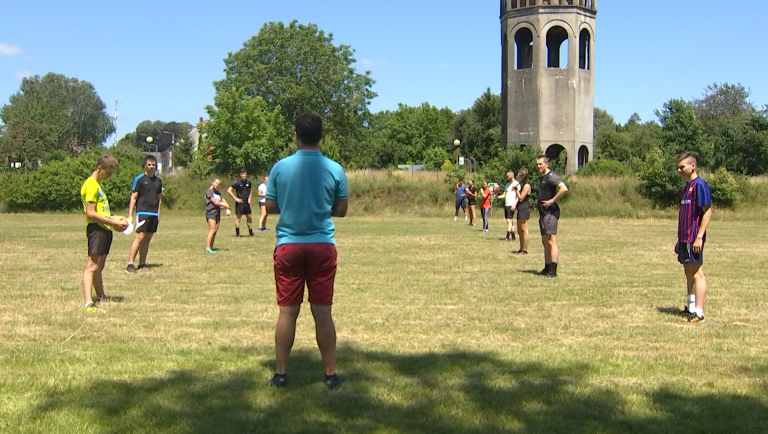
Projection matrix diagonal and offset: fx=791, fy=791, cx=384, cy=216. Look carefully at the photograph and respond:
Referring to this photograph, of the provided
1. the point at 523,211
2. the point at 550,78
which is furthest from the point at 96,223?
the point at 550,78

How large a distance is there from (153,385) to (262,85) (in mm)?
60294

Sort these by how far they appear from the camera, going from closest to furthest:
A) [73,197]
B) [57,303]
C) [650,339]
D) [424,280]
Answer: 1. [650,339]
2. [57,303]
3. [424,280]
4. [73,197]

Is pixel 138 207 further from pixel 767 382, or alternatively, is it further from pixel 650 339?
pixel 767 382

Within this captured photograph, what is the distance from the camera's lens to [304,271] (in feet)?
17.7

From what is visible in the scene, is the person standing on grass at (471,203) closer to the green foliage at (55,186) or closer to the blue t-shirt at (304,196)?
the green foliage at (55,186)

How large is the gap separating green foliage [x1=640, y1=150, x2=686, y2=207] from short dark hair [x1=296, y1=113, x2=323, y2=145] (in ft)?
113

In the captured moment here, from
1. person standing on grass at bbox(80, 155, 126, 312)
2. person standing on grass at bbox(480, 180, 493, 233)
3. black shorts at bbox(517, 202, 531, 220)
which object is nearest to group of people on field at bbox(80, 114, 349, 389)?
person standing on grass at bbox(80, 155, 126, 312)

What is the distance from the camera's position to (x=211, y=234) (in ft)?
54.0

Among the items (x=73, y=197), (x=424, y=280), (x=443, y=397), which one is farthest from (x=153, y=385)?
(x=73, y=197)

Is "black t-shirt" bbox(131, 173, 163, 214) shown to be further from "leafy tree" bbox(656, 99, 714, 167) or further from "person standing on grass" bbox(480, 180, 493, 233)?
"leafy tree" bbox(656, 99, 714, 167)

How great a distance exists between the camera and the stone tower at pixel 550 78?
1868 inches

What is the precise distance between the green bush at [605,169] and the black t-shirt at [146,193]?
32379 millimetres

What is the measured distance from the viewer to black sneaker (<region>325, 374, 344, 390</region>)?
5469 millimetres

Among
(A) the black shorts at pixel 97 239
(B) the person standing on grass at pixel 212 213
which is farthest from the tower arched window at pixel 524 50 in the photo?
(A) the black shorts at pixel 97 239
